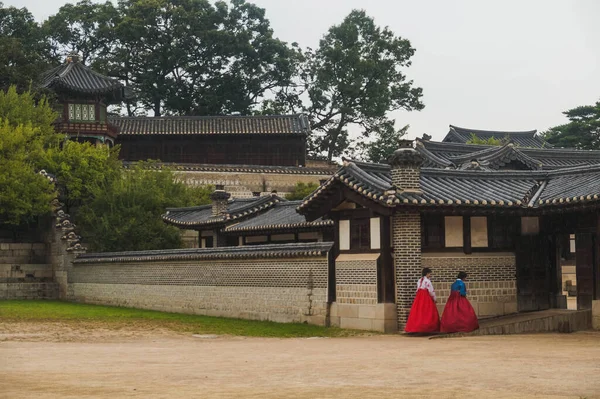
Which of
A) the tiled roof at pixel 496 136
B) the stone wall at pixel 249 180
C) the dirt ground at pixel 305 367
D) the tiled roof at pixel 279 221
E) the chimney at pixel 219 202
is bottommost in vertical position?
the dirt ground at pixel 305 367

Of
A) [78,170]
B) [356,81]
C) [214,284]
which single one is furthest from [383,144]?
[214,284]

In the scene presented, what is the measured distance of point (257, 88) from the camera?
85.1 meters

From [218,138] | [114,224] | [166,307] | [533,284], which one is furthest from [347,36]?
[533,284]

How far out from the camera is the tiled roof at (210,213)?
1702 inches

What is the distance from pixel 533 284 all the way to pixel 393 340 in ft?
20.5

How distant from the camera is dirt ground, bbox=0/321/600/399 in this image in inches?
530

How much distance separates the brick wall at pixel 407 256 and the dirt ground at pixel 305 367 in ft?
4.53

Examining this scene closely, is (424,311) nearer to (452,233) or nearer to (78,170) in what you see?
(452,233)

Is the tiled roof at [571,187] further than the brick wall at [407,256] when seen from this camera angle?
No

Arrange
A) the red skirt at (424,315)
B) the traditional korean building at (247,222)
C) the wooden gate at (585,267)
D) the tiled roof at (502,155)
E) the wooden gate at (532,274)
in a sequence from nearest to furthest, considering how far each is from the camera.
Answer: the red skirt at (424,315) < the wooden gate at (585,267) < the wooden gate at (532,274) < the traditional korean building at (247,222) < the tiled roof at (502,155)

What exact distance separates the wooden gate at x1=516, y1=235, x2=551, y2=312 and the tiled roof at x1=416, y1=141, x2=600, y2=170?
12.2 metres

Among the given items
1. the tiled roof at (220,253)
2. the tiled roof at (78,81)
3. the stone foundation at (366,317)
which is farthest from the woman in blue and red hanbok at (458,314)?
the tiled roof at (78,81)

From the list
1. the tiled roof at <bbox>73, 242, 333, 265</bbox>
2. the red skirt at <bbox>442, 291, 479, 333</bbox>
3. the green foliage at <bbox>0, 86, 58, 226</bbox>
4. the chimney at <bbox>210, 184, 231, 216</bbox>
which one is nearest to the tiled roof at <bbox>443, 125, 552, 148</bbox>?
the chimney at <bbox>210, 184, 231, 216</bbox>

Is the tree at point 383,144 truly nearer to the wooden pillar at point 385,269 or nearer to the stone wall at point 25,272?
the stone wall at point 25,272
